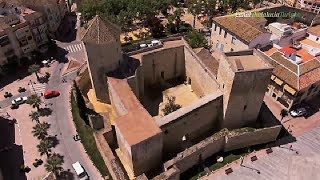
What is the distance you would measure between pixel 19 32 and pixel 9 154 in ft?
96.7

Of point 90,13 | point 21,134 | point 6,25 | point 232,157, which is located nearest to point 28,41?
point 6,25

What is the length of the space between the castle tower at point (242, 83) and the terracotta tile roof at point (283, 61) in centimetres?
1356

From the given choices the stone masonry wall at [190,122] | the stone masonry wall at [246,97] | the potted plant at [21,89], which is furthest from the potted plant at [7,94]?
the stone masonry wall at [246,97]

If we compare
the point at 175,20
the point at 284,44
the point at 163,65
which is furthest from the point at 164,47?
the point at 284,44

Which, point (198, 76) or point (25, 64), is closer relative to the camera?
point (198, 76)

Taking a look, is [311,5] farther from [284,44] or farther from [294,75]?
[294,75]

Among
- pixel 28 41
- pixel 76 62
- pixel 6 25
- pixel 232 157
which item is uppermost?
pixel 6 25

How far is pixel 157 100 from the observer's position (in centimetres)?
6488

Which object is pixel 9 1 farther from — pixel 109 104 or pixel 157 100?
pixel 157 100

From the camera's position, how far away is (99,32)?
2120 inches

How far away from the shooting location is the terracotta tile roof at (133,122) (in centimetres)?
4553

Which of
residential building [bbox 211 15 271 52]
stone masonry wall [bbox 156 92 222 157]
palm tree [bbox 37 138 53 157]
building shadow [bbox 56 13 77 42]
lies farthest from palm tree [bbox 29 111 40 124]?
residential building [bbox 211 15 271 52]

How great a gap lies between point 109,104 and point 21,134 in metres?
16.9

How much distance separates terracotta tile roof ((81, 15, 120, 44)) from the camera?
175 ft
